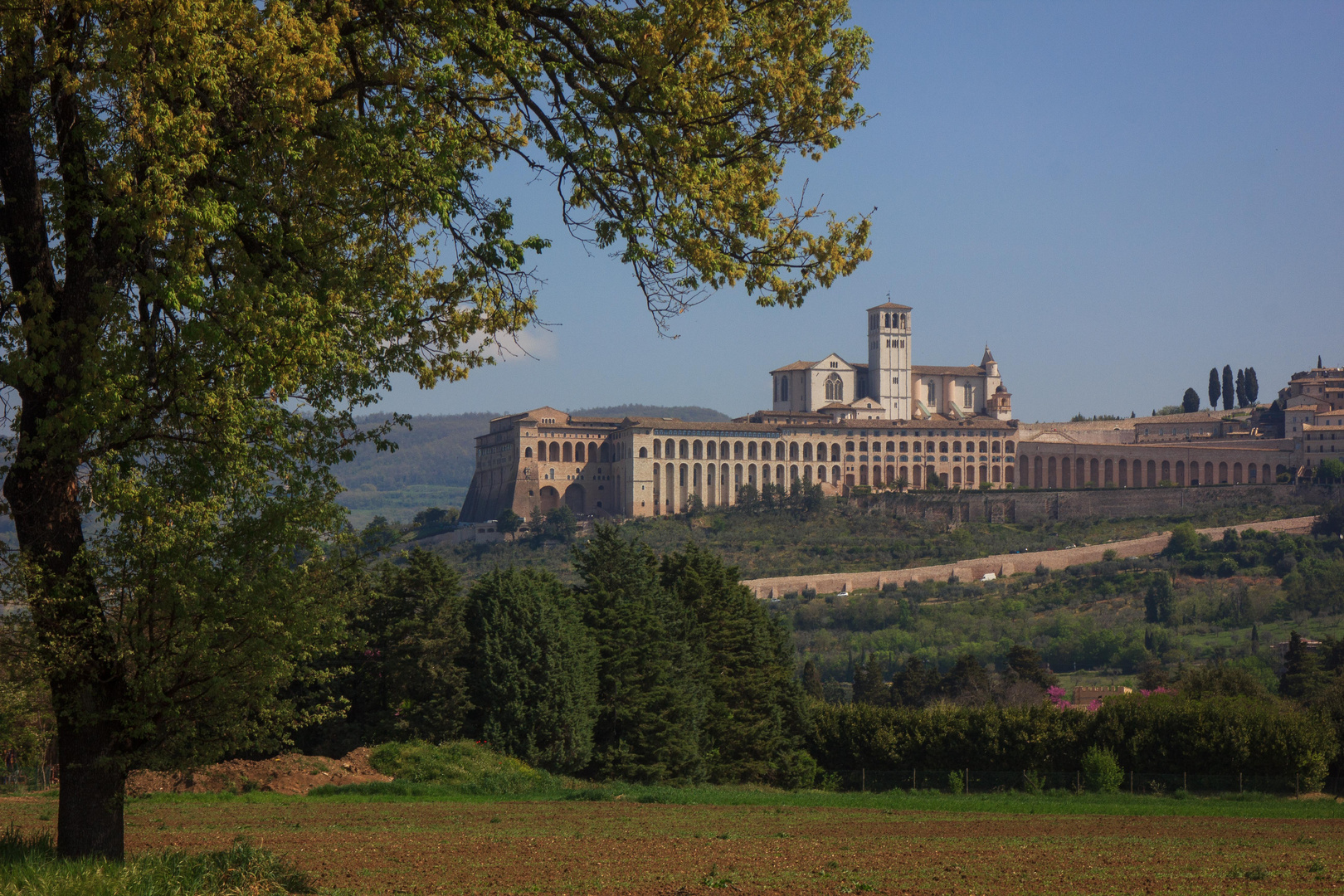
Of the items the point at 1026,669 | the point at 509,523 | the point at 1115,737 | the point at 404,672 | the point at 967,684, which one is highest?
the point at 509,523

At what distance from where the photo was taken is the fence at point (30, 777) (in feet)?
78.8

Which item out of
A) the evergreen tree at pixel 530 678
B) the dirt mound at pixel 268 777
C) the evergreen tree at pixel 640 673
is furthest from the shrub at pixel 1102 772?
the dirt mound at pixel 268 777

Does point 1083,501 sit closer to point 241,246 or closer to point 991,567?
point 991,567

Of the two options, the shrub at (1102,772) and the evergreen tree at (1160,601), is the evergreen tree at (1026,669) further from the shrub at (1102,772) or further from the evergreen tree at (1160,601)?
the shrub at (1102,772)

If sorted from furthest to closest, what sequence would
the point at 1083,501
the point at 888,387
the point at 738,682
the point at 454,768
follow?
1. the point at 888,387
2. the point at 1083,501
3. the point at 738,682
4. the point at 454,768

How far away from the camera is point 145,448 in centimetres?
857

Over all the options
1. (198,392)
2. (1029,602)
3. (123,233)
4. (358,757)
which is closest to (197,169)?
(123,233)

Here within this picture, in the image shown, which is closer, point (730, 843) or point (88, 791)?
point (88, 791)

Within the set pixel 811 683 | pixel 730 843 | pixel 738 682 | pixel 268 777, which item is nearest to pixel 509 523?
pixel 811 683

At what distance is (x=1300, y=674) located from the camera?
176ft

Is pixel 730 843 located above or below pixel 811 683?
above

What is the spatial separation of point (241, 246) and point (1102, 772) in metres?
30.2

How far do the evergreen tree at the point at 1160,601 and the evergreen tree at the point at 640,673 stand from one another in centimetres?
5583

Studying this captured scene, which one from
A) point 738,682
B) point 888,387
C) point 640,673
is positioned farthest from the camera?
point 888,387
